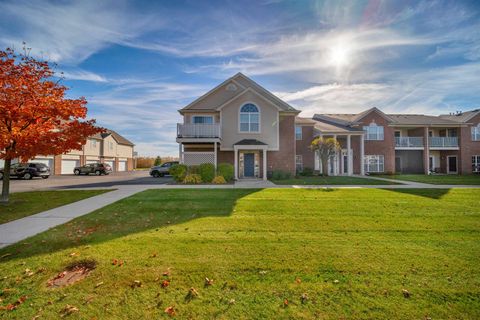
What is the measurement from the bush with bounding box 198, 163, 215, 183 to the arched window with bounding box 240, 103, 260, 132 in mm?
4482

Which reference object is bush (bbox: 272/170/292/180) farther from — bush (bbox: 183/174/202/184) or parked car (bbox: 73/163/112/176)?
parked car (bbox: 73/163/112/176)

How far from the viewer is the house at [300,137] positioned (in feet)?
61.0

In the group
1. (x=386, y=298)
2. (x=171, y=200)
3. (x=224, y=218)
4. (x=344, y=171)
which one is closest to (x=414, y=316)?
(x=386, y=298)

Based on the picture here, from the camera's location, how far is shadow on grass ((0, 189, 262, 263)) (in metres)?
4.79

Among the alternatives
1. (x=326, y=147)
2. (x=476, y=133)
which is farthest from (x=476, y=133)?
(x=326, y=147)

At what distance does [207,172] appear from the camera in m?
16.3

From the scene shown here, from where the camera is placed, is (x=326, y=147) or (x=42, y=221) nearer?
(x=42, y=221)

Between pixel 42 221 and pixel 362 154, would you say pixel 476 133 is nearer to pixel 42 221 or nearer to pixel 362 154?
pixel 362 154

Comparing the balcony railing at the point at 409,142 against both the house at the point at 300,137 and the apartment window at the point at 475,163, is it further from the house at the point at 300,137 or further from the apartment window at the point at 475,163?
the apartment window at the point at 475,163

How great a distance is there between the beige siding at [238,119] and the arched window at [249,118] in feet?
0.91

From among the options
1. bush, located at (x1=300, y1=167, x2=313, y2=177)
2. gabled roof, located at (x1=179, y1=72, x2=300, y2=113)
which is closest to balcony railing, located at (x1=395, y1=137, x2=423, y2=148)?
bush, located at (x1=300, y1=167, x2=313, y2=177)

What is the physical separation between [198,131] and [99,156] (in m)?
29.2

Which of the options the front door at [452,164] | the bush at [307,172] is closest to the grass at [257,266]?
the bush at [307,172]

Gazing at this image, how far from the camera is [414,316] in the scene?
2.68m
